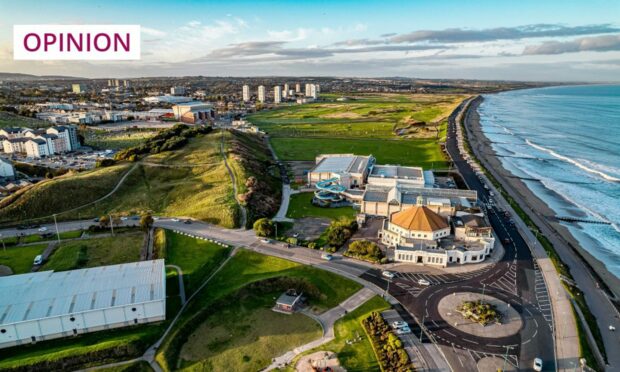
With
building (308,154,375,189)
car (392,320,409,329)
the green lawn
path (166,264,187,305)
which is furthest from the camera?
the green lawn

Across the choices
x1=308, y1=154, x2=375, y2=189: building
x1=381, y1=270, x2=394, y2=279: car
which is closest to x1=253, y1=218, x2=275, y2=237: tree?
x1=381, y1=270, x2=394, y2=279: car

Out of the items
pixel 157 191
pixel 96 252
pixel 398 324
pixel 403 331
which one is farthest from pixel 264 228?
pixel 157 191

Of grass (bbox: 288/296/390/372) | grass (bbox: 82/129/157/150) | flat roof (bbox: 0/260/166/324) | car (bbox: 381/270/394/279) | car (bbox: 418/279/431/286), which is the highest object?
grass (bbox: 82/129/157/150)

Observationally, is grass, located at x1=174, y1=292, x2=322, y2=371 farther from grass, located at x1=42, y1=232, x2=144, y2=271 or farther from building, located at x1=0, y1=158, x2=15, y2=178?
building, located at x1=0, y1=158, x2=15, y2=178

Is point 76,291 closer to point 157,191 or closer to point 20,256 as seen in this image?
point 20,256

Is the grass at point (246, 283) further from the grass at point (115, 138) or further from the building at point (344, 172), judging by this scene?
the grass at point (115, 138)
